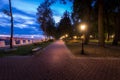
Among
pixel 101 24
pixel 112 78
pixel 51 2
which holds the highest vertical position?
pixel 51 2

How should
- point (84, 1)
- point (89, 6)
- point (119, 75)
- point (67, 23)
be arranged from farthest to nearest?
point (67, 23) < point (89, 6) < point (84, 1) < point (119, 75)

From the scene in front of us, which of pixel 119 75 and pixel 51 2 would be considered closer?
pixel 119 75

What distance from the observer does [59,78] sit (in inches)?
353

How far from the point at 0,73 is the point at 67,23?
101 metres

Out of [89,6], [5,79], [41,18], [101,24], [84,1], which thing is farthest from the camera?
[41,18]

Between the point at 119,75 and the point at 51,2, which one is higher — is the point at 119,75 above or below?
below

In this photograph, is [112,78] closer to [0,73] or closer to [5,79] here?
[5,79]

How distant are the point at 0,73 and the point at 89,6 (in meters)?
31.1

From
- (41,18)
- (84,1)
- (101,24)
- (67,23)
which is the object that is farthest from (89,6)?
(67,23)

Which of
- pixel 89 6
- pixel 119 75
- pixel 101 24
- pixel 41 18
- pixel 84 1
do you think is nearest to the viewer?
pixel 119 75

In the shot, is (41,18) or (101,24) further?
(41,18)

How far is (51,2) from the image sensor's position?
3291cm

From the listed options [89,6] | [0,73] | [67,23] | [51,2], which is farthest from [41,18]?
[0,73]

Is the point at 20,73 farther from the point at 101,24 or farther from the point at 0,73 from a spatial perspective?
the point at 101,24
